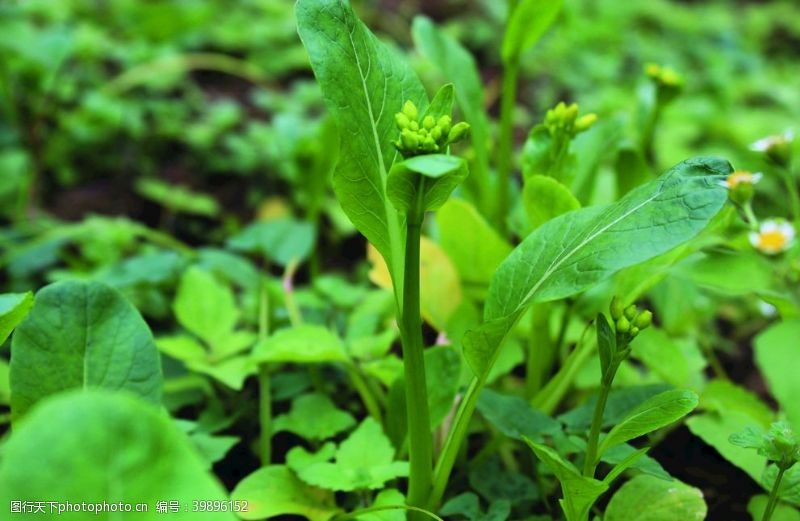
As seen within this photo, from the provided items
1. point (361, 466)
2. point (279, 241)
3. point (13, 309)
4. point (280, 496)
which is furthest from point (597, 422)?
point (279, 241)

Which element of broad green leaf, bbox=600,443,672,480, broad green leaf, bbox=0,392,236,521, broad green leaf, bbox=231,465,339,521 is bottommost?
broad green leaf, bbox=231,465,339,521

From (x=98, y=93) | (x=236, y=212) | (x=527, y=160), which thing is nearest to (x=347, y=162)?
(x=527, y=160)

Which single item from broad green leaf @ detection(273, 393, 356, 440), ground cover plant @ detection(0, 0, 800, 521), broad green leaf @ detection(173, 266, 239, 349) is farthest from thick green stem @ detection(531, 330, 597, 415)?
broad green leaf @ detection(173, 266, 239, 349)

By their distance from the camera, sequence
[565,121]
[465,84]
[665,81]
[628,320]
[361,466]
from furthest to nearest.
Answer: [465,84]
[665,81]
[565,121]
[361,466]
[628,320]

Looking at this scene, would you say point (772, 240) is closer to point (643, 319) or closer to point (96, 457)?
point (643, 319)

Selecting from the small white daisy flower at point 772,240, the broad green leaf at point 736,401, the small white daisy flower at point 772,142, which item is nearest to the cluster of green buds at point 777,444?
the broad green leaf at point 736,401

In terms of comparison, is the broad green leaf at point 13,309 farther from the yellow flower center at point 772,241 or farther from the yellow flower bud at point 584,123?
the yellow flower center at point 772,241

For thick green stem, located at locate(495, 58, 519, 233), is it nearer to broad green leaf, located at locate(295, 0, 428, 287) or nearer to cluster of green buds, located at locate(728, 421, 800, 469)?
broad green leaf, located at locate(295, 0, 428, 287)
